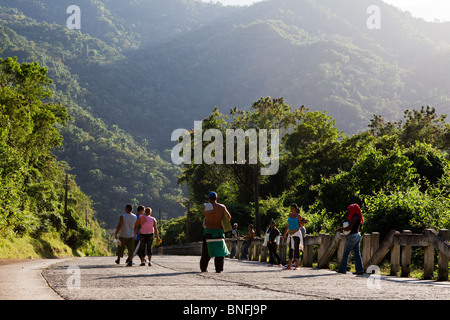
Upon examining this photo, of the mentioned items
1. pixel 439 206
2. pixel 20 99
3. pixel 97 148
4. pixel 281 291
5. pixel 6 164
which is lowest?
pixel 281 291

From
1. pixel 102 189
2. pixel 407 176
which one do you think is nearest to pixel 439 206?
pixel 407 176

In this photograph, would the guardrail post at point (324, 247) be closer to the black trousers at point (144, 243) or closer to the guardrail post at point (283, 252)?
the guardrail post at point (283, 252)

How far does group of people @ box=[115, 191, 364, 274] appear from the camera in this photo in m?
13.8

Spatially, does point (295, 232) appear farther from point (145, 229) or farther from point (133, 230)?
point (133, 230)

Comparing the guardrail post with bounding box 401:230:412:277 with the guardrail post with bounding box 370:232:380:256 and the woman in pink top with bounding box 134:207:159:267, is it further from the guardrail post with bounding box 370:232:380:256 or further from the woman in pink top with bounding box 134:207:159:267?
the woman in pink top with bounding box 134:207:159:267

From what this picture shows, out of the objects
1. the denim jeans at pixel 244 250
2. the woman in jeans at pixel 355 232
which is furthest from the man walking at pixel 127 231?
the denim jeans at pixel 244 250

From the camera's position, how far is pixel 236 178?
225 ft

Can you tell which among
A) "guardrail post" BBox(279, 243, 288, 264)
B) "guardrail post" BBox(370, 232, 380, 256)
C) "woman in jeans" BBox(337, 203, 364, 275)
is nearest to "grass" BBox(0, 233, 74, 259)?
"guardrail post" BBox(279, 243, 288, 264)

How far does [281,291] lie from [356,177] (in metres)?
25.1

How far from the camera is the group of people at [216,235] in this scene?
13.8 m

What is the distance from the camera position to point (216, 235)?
1374cm

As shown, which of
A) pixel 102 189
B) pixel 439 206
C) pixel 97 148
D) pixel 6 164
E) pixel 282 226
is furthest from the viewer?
pixel 97 148
